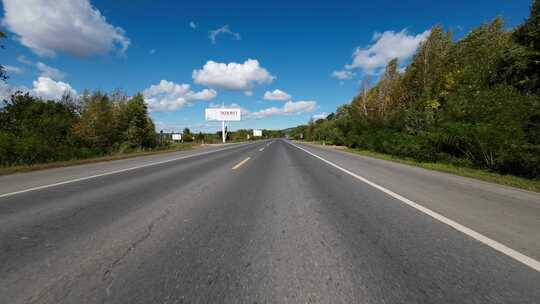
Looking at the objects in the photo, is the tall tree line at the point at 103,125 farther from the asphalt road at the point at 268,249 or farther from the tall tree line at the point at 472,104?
the tall tree line at the point at 472,104

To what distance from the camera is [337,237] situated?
9.30 feet

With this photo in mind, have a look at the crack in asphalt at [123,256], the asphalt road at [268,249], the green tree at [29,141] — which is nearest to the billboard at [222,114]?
the green tree at [29,141]

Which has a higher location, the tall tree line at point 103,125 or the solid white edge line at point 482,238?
the tall tree line at point 103,125

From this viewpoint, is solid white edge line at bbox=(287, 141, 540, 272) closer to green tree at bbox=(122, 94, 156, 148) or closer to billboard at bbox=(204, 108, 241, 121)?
green tree at bbox=(122, 94, 156, 148)

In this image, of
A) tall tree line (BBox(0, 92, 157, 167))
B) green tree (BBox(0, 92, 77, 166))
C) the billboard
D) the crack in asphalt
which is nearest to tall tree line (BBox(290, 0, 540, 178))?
the crack in asphalt

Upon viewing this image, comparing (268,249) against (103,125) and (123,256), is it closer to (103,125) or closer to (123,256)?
(123,256)

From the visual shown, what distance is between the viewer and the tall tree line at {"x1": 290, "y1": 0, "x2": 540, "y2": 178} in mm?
8117

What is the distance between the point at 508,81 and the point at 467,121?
627 centimetres

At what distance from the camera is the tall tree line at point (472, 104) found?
320 inches

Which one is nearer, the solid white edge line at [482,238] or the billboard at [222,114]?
the solid white edge line at [482,238]

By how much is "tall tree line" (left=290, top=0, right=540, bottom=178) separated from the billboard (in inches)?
1455

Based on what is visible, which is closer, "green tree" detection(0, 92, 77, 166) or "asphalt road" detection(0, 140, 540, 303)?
"asphalt road" detection(0, 140, 540, 303)

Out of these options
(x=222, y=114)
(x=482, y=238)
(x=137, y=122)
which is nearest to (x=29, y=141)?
(x=482, y=238)

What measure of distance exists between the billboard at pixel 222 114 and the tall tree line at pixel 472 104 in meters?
37.0
